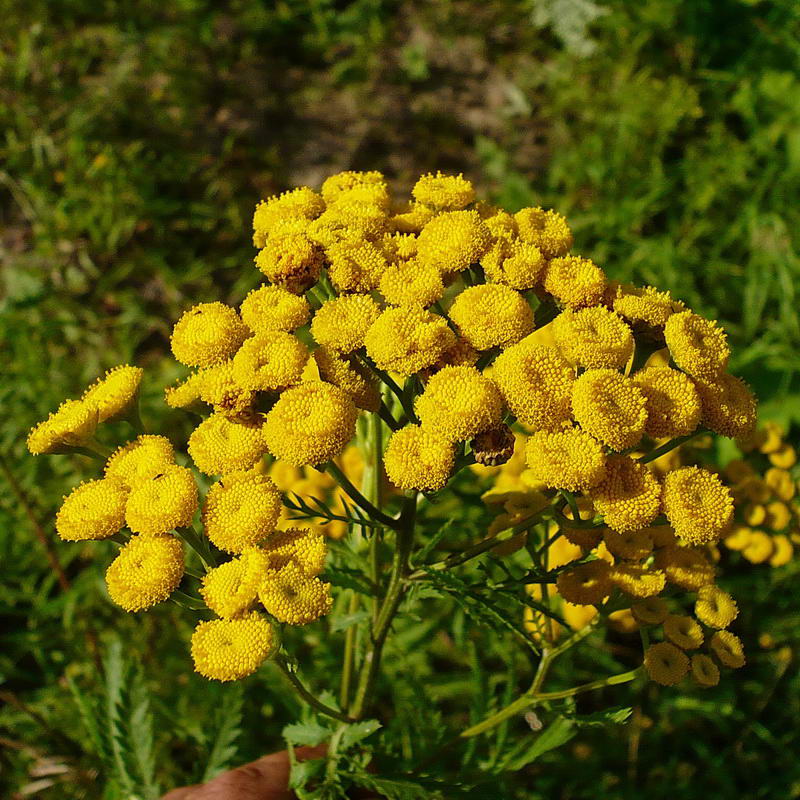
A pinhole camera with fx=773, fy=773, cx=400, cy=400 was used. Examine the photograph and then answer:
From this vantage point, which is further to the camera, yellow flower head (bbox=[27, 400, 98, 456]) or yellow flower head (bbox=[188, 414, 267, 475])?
yellow flower head (bbox=[27, 400, 98, 456])

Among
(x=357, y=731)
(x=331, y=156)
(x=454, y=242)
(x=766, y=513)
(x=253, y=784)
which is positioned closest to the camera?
(x=454, y=242)

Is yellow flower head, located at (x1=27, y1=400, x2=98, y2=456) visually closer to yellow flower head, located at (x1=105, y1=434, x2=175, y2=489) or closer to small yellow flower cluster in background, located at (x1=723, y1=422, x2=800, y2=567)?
yellow flower head, located at (x1=105, y1=434, x2=175, y2=489)

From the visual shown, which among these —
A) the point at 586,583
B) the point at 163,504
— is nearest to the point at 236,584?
the point at 163,504

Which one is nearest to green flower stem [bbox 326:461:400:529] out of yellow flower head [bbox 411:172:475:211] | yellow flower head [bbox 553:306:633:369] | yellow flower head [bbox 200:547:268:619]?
yellow flower head [bbox 200:547:268:619]

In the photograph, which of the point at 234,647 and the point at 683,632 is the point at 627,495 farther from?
the point at 234,647

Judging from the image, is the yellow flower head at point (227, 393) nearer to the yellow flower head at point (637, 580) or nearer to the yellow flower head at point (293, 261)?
the yellow flower head at point (293, 261)

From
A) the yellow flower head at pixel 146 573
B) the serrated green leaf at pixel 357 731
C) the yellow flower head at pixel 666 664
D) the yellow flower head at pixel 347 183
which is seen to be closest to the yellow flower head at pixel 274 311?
the yellow flower head at pixel 347 183

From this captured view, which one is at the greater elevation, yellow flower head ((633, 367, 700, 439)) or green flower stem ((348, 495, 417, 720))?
yellow flower head ((633, 367, 700, 439))

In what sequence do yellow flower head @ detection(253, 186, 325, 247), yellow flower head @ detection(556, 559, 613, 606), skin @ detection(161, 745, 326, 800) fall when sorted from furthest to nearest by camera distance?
skin @ detection(161, 745, 326, 800) → yellow flower head @ detection(253, 186, 325, 247) → yellow flower head @ detection(556, 559, 613, 606)
